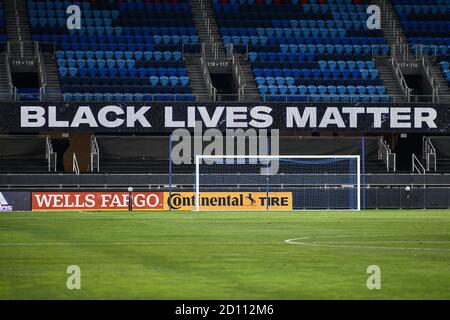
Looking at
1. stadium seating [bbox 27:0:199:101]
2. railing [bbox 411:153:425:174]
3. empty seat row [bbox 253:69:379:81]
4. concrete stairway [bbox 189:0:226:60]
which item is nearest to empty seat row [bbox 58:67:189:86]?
stadium seating [bbox 27:0:199:101]

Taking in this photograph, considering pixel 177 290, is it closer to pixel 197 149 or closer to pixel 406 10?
pixel 197 149

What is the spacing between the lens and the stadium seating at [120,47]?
51.0m

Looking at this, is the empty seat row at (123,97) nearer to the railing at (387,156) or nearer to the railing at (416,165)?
the railing at (387,156)

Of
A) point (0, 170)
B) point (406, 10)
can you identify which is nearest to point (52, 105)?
point (0, 170)

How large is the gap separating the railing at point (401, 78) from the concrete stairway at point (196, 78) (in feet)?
31.3

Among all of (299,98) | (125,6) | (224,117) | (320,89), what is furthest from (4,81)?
(320,89)

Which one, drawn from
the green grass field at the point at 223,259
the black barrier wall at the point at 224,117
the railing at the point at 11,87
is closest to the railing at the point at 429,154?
the black barrier wall at the point at 224,117

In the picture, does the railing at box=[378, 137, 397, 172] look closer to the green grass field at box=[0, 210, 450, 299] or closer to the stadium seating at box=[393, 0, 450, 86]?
the stadium seating at box=[393, 0, 450, 86]

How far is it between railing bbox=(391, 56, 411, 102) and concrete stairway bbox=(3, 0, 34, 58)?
59.0 feet

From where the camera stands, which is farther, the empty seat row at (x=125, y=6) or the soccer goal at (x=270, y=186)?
the empty seat row at (x=125, y=6)

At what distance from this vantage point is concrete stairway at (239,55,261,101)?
51594 mm

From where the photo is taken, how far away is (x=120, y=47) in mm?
54188

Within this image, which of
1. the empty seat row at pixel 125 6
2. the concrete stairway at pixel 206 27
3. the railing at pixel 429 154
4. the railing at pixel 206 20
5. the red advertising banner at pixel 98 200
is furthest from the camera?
the empty seat row at pixel 125 6

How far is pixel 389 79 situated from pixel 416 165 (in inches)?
191
